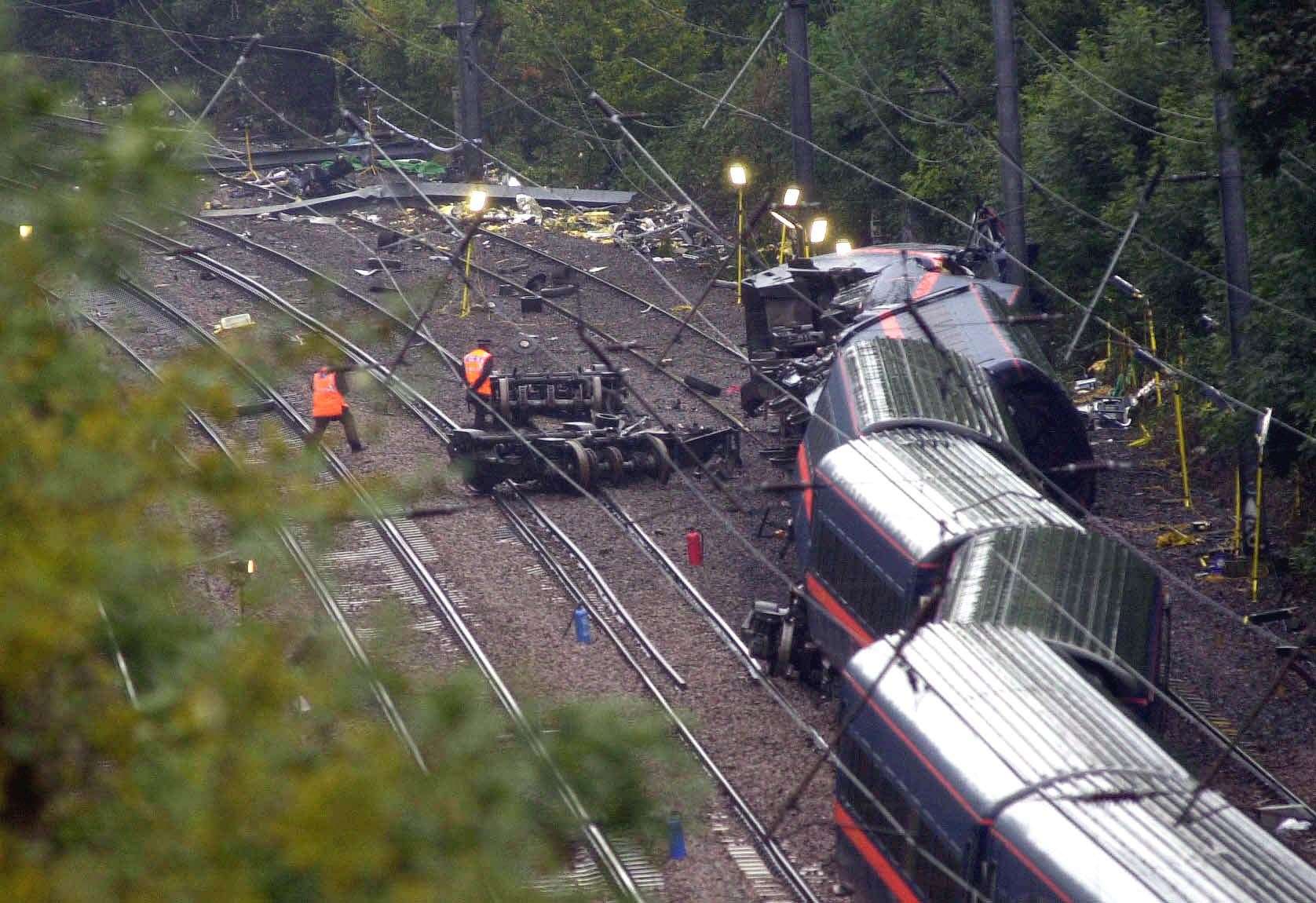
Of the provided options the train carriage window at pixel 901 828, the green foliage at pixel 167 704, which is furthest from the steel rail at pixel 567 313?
the green foliage at pixel 167 704

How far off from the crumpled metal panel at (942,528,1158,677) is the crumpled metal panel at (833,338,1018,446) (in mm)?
2282

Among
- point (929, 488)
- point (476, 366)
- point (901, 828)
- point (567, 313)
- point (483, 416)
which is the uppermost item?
point (567, 313)

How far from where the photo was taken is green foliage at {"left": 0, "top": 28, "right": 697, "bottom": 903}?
2.53 meters

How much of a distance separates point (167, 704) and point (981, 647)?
20.5 feet

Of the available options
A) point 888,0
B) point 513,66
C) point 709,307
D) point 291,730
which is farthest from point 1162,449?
point 513,66

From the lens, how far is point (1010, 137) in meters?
17.3

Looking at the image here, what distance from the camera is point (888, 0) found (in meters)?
29.8

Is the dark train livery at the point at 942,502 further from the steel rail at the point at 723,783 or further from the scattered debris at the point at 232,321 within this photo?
the scattered debris at the point at 232,321

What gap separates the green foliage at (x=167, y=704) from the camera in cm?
253

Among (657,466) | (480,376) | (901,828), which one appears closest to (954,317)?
(657,466)

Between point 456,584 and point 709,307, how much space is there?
1052 cm

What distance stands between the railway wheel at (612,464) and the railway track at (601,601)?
0.61 m

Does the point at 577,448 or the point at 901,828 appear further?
the point at 577,448

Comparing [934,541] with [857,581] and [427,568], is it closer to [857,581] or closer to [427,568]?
[857,581]
